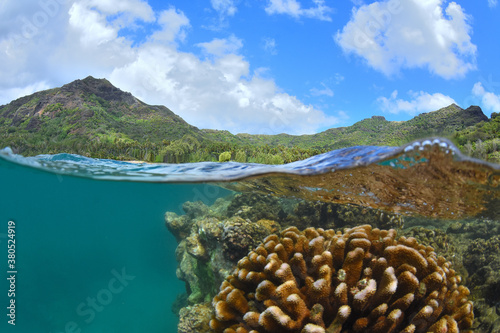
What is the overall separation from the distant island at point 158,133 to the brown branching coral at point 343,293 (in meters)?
2.92

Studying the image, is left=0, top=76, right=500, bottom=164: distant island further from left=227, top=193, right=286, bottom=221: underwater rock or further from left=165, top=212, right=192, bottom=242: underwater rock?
left=165, top=212, right=192, bottom=242: underwater rock

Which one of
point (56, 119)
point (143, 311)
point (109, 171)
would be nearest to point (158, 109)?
point (56, 119)

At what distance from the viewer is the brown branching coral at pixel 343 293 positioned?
9.45 ft

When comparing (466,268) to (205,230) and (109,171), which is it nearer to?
(205,230)

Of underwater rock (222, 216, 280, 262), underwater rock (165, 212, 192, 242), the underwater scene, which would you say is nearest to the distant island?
the underwater scene

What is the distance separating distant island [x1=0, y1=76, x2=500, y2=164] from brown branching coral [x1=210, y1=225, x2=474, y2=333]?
292 centimetres

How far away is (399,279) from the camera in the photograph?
3.22 m

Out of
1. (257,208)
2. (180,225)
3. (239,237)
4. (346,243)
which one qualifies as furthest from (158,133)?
(346,243)

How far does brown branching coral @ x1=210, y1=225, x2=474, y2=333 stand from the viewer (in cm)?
288

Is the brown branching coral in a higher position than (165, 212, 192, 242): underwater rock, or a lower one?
higher

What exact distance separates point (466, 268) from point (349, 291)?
531 centimetres

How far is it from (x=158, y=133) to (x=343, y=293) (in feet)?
169

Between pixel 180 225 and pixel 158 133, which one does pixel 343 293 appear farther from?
pixel 158 133

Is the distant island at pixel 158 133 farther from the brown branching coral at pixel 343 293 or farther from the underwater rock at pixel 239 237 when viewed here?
the underwater rock at pixel 239 237
